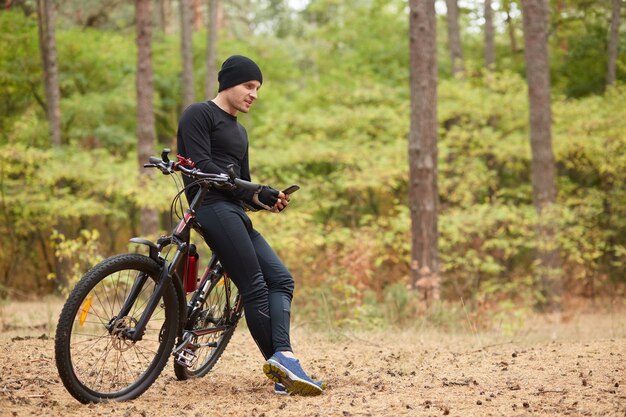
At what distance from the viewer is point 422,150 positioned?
11398 mm

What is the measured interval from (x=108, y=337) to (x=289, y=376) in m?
1.07

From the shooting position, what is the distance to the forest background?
14734 mm

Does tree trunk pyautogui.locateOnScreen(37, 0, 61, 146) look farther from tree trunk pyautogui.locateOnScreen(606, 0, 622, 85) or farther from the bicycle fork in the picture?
the bicycle fork

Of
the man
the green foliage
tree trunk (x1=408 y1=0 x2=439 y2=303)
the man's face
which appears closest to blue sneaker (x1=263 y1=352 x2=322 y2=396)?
the man

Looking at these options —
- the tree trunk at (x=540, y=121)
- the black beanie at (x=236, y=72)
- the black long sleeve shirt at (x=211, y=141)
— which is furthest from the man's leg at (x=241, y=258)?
the tree trunk at (x=540, y=121)

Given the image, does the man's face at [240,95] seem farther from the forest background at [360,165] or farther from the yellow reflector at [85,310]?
the forest background at [360,165]

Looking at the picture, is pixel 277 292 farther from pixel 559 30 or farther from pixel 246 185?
pixel 559 30

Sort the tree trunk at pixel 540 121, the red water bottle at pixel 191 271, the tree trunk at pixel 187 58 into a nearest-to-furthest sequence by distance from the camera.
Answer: the red water bottle at pixel 191 271
the tree trunk at pixel 540 121
the tree trunk at pixel 187 58

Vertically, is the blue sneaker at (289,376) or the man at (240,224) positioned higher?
the man at (240,224)

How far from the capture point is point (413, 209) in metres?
11.6

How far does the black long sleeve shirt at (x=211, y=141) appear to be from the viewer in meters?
4.61

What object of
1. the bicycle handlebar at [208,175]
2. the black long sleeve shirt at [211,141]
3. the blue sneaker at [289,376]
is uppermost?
the black long sleeve shirt at [211,141]

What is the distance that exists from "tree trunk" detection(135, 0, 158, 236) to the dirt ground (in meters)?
8.37

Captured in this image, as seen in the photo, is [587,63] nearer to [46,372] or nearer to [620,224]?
[620,224]
